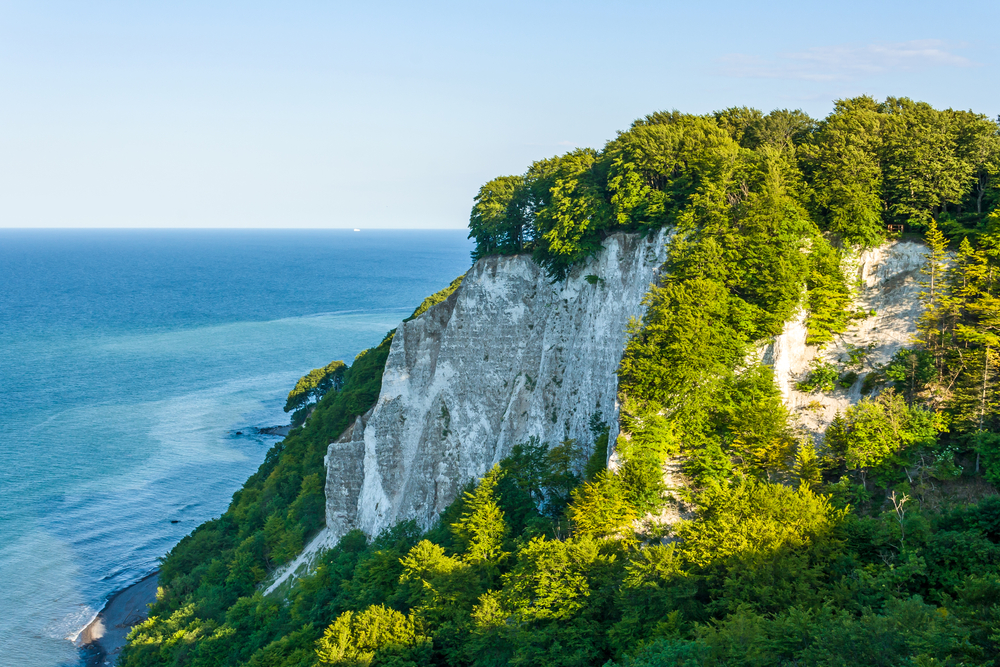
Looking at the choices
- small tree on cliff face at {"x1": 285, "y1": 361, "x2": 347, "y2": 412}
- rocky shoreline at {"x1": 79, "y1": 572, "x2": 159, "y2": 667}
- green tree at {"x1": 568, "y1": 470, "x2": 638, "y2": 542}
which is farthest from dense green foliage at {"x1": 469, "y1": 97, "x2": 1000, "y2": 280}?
small tree on cliff face at {"x1": 285, "y1": 361, "x2": 347, "y2": 412}

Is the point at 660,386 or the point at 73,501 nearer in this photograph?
the point at 660,386

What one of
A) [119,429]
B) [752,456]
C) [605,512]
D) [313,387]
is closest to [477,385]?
[605,512]

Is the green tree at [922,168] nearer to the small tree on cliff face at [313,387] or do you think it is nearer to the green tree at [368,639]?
the green tree at [368,639]

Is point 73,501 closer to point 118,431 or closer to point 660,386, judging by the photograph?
point 118,431

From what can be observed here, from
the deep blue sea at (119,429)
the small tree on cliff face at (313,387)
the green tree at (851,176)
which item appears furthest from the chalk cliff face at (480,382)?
the small tree on cliff face at (313,387)

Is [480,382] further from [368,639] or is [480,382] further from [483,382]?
[368,639]

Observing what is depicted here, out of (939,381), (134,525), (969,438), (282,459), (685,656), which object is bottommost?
(134,525)

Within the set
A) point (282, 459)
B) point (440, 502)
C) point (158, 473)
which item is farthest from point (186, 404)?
point (440, 502)

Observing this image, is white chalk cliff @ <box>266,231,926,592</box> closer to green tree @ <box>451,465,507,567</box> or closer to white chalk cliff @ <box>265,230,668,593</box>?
white chalk cliff @ <box>265,230,668,593</box>
